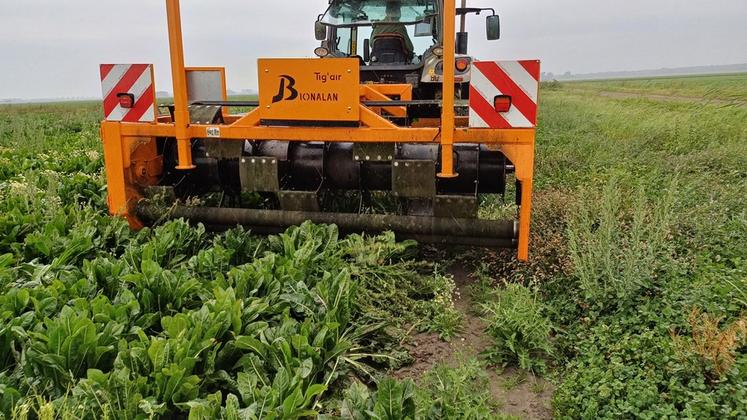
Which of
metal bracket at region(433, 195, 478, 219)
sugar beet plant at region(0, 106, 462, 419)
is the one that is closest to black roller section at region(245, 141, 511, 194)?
metal bracket at region(433, 195, 478, 219)

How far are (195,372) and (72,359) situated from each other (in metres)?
0.50

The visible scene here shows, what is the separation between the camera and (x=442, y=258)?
4398 millimetres

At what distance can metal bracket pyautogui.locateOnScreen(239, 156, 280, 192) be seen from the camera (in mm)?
3847

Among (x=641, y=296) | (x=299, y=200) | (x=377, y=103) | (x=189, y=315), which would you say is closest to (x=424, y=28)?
(x=377, y=103)

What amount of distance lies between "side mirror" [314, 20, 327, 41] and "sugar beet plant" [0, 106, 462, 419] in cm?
360

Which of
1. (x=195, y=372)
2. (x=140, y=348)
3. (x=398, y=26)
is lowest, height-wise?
(x=195, y=372)

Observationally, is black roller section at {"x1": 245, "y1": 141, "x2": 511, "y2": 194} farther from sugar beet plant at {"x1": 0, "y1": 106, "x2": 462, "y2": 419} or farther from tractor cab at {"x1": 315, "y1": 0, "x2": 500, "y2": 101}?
tractor cab at {"x1": 315, "y1": 0, "x2": 500, "y2": 101}

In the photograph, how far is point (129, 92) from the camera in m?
4.04

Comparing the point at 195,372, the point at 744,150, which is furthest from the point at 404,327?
the point at 744,150

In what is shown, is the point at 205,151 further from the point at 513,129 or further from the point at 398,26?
the point at 398,26

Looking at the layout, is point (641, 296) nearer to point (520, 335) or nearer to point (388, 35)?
point (520, 335)

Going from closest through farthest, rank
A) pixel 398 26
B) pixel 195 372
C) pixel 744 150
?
pixel 195 372 → pixel 398 26 → pixel 744 150

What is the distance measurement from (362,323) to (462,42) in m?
4.75

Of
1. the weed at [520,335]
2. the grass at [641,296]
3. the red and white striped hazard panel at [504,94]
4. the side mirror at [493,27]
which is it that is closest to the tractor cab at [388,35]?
the side mirror at [493,27]
